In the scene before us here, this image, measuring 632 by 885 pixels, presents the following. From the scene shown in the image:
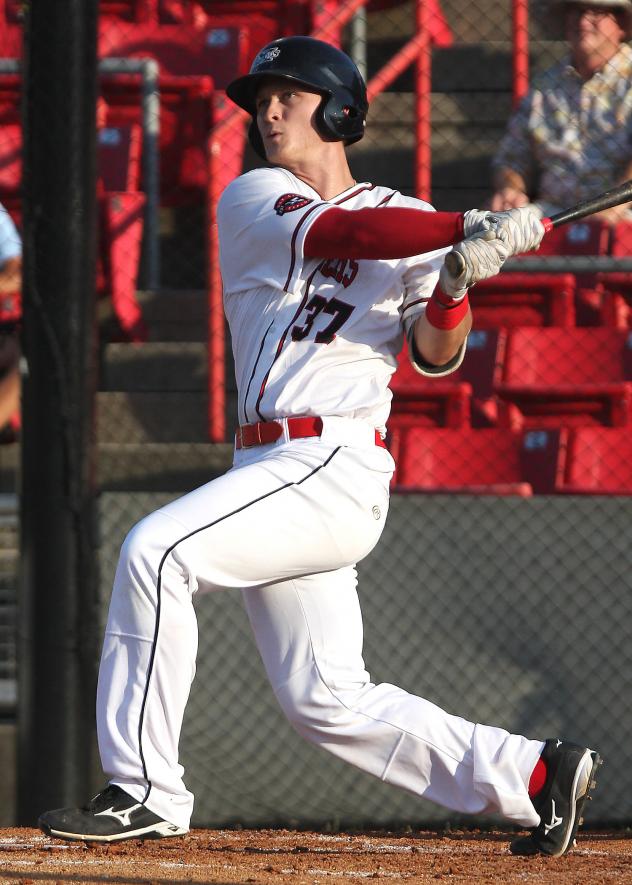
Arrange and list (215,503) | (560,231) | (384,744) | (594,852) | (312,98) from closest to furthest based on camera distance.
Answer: (215,503) < (384,744) < (312,98) < (594,852) < (560,231)

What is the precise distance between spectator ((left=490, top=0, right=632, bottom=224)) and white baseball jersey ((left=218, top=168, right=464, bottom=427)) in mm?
2418

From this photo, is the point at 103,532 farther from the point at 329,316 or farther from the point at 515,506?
the point at 329,316

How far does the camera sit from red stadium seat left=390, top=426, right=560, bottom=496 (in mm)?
4559

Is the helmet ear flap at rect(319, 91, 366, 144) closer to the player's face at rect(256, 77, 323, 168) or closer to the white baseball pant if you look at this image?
the player's face at rect(256, 77, 323, 168)

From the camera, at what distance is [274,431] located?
257 cm

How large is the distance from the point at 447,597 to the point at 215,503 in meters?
1.78

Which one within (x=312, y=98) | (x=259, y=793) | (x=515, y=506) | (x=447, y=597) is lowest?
(x=259, y=793)

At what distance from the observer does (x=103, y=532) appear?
403 cm

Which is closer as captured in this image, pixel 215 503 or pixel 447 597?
pixel 215 503

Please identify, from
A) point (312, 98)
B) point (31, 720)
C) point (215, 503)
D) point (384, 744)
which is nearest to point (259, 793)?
point (31, 720)

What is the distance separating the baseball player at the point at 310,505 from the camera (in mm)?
2365

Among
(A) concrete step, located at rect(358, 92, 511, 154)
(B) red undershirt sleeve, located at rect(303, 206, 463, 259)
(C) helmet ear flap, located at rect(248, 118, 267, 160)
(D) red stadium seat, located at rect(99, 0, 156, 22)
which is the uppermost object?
(D) red stadium seat, located at rect(99, 0, 156, 22)

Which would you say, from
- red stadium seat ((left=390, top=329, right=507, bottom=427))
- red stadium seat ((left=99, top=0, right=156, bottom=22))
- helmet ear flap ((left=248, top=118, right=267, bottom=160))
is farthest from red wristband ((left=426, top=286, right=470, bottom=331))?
red stadium seat ((left=99, top=0, right=156, bottom=22))

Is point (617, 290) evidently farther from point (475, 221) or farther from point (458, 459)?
point (475, 221)
